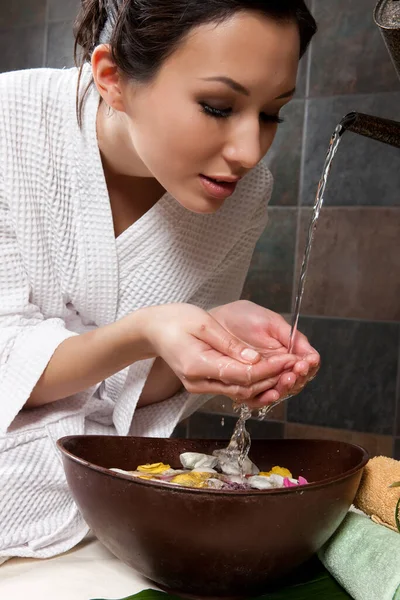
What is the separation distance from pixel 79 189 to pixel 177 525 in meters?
0.68

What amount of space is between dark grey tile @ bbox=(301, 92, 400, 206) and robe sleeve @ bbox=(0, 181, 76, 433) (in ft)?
4.86

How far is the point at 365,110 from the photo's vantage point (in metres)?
2.46

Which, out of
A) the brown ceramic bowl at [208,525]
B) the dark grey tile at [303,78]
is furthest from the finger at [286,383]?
the dark grey tile at [303,78]

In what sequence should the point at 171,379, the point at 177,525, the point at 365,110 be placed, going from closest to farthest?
the point at 177,525, the point at 171,379, the point at 365,110

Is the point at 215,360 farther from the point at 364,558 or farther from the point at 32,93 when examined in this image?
the point at 32,93

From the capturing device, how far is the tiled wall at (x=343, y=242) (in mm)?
2451

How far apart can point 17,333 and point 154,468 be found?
1.10 feet

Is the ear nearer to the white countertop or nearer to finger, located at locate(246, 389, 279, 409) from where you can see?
finger, located at locate(246, 389, 279, 409)

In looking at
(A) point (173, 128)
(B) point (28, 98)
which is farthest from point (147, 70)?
(B) point (28, 98)

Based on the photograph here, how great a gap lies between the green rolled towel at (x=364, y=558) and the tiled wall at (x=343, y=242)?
62.4 inches

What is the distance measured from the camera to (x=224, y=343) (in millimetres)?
868

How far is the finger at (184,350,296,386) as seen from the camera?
84 cm

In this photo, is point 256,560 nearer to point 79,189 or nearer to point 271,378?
point 271,378

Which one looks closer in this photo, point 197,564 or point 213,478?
point 197,564
